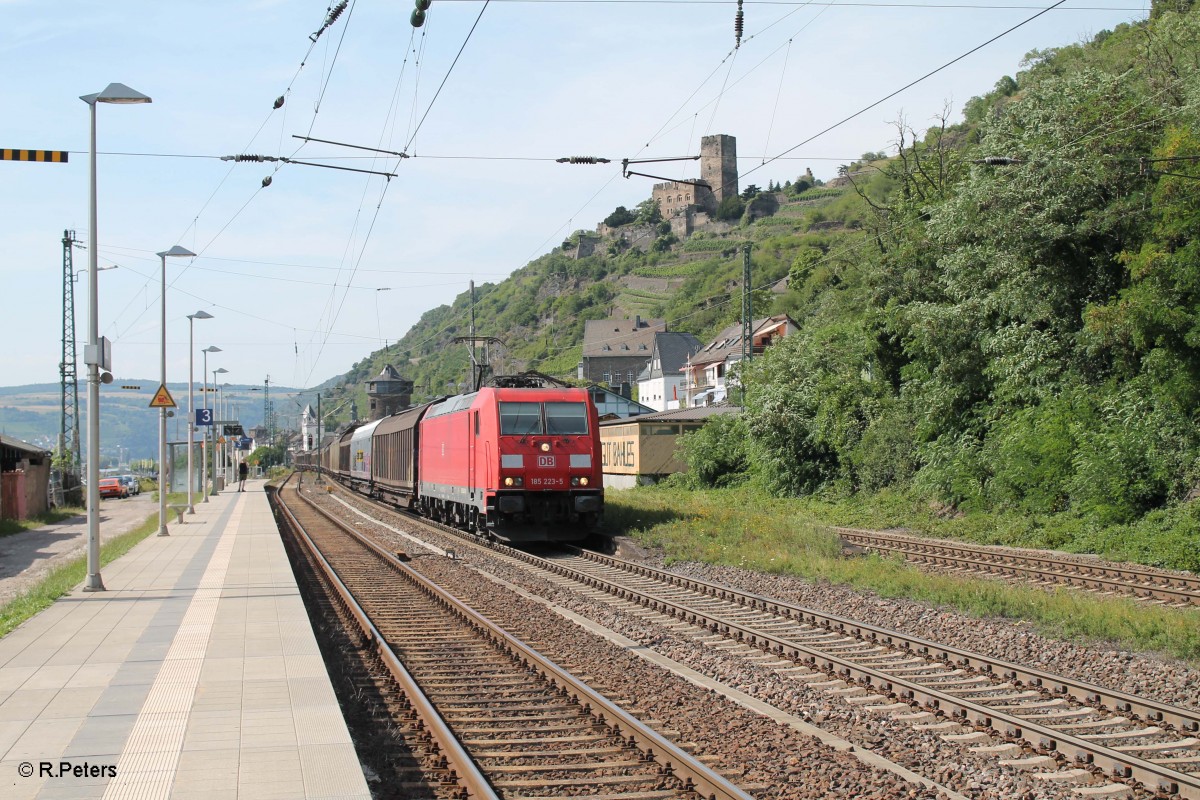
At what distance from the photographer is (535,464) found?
21234 millimetres

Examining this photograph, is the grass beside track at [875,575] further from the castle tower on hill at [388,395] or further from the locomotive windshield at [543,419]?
the castle tower on hill at [388,395]

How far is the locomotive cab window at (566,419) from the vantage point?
2173cm

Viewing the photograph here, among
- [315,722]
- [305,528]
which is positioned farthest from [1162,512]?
[305,528]

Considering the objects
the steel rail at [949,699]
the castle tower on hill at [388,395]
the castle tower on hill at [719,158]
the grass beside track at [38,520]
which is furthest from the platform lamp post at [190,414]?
the castle tower on hill at [719,158]

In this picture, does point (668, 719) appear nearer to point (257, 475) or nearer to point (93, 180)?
point (93, 180)

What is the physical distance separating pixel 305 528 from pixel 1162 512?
21.1 m

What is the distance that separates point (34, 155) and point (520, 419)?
35.5 feet

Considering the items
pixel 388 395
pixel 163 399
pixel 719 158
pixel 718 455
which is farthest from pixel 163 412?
pixel 719 158

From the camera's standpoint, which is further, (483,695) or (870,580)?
(870,580)

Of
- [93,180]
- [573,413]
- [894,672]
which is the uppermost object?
[93,180]

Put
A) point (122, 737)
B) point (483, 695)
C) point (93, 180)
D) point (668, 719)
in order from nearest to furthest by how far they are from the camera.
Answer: point (122, 737) → point (668, 719) → point (483, 695) → point (93, 180)

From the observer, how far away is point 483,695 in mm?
8938

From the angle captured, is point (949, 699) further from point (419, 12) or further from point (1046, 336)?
point (1046, 336)

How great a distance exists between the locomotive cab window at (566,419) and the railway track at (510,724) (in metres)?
8.65
